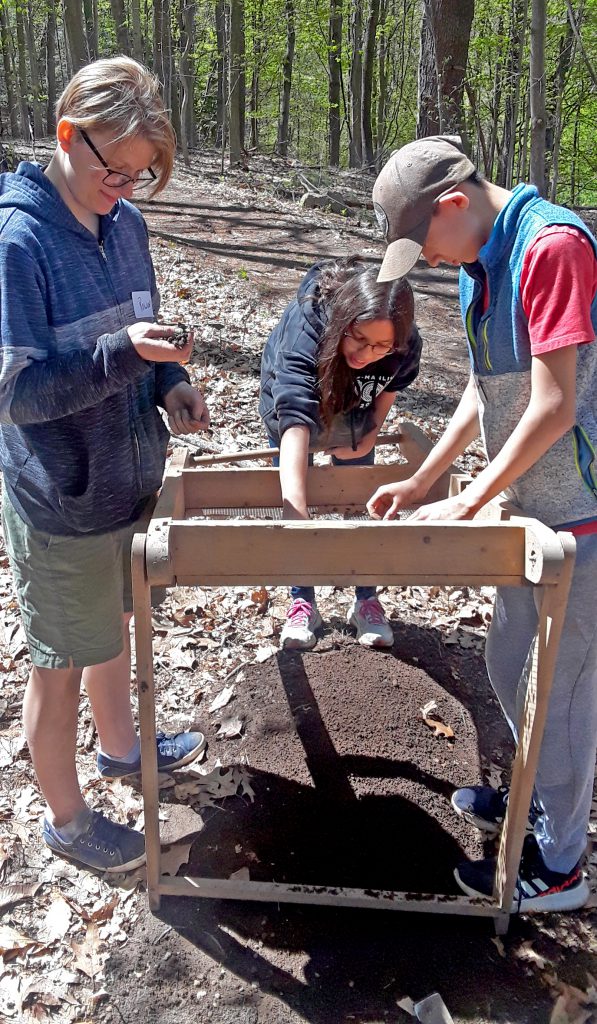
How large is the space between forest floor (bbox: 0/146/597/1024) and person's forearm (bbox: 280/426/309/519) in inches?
39.2

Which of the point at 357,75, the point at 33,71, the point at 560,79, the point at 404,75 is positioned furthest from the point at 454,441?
the point at 404,75

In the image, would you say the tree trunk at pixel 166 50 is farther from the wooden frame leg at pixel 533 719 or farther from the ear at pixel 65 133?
the wooden frame leg at pixel 533 719

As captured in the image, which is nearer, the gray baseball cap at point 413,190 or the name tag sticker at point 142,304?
the gray baseball cap at point 413,190

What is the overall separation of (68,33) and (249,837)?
1242cm

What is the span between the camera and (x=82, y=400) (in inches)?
69.9

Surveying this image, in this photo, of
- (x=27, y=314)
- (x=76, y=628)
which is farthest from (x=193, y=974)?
(x=27, y=314)

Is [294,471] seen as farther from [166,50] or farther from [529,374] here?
[166,50]

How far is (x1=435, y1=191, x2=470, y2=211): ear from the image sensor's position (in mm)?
1738

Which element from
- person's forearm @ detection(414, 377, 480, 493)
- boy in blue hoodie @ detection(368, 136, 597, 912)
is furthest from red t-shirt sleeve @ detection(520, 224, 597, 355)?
person's forearm @ detection(414, 377, 480, 493)

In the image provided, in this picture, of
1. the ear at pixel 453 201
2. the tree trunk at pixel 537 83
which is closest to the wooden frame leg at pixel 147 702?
the ear at pixel 453 201

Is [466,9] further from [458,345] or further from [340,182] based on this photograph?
[340,182]

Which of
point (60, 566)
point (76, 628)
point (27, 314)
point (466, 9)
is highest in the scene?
point (466, 9)

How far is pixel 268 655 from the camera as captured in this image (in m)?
3.36

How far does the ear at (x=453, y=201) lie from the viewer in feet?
5.70
